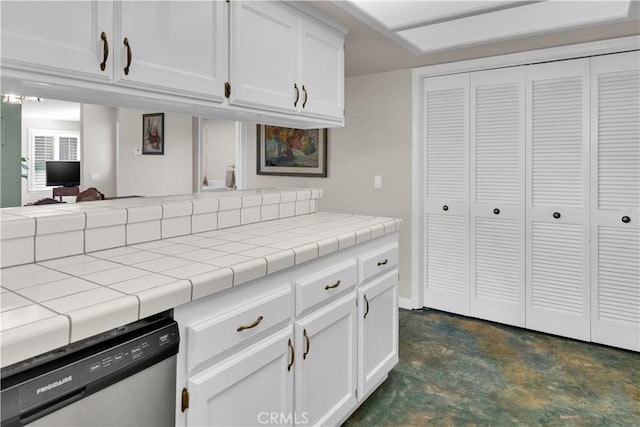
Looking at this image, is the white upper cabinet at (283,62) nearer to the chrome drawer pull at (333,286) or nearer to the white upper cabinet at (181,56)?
the white upper cabinet at (181,56)

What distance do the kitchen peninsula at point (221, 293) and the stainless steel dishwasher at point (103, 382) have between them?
36mm

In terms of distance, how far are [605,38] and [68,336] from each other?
3281mm

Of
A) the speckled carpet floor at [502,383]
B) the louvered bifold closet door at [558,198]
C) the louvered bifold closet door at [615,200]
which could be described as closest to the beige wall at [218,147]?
the speckled carpet floor at [502,383]

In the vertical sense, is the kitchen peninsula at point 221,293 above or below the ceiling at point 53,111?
below

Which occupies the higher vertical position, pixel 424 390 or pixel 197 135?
pixel 197 135

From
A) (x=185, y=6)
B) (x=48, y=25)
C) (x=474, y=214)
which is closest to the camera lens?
(x=48, y=25)

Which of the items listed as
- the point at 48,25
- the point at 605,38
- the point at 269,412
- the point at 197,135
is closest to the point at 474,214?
the point at 605,38

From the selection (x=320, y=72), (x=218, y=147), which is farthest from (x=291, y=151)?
(x=320, y=72)

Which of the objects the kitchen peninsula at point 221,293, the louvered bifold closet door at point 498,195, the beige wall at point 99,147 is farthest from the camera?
the louvered bifold closet door at point 498,195

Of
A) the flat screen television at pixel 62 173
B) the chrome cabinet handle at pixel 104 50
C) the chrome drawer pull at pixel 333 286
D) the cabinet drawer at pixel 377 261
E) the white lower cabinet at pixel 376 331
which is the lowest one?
the white lower cabinet at pixel 376 331

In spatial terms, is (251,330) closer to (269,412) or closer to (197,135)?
(269,412)

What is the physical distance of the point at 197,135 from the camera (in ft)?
9.09

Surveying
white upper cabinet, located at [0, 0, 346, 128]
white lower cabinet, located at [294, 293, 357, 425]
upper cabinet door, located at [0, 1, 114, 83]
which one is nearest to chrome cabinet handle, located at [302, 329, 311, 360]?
white lower cabinet, located at [294, 293, 357, 425]

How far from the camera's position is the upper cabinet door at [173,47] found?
1.41 meters
